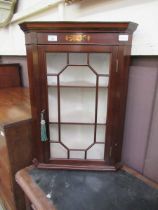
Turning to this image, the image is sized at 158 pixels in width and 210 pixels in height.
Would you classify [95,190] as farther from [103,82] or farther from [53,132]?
[103,82]

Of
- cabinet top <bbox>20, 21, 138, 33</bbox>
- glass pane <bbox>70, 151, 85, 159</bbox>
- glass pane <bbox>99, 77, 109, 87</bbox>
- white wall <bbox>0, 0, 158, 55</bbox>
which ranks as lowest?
glass pane <bbox>70, 151, 85, 159</bbox>

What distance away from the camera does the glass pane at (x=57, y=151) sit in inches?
40.4

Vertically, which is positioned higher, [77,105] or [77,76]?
[77,76]

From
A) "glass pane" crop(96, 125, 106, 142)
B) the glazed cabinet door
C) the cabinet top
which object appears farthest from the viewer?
"glass pane" crop(96, 125, 106, 142)

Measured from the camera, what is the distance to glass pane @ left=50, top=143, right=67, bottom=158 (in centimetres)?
103

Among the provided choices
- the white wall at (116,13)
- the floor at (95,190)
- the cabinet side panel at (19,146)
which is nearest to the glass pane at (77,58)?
the white wall at (116,13)

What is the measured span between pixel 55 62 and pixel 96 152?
59cm

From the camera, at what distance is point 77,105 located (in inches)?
38.7

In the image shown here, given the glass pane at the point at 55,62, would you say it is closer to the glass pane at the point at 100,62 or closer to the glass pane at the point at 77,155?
the glass pane at the point at 100,62

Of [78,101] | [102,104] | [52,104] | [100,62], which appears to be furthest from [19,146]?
[100,62]

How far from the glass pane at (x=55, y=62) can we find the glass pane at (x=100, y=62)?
0.46 ft

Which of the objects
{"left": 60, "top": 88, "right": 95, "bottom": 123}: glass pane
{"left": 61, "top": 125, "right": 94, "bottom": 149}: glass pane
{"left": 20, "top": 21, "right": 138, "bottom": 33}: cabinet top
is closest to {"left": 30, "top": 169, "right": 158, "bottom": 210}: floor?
{"left": 61, "top": 125, "right": 94, "bottom": 149}: glass pane

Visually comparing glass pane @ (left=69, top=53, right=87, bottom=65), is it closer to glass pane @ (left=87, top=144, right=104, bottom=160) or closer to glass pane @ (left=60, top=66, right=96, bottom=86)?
glass pane @ (left=60, top=66, right=96, bottom=86)

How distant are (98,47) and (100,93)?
0.24 meters
